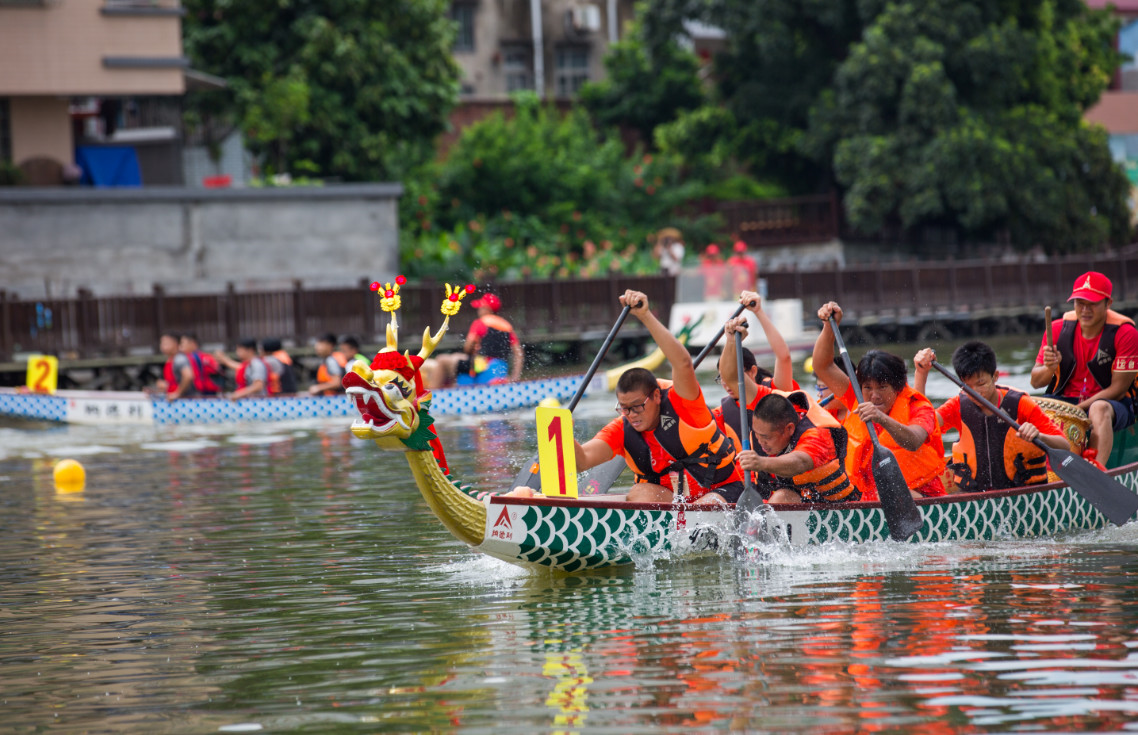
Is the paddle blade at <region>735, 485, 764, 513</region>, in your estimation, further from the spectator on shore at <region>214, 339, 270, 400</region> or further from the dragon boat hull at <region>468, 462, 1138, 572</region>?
the spectator on shore at <region>214, 339, 270, 400</region>

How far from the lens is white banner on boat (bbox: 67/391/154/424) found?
66.1ft

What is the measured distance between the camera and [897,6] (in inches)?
1339

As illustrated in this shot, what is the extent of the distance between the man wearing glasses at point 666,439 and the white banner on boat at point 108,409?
41.3 feet

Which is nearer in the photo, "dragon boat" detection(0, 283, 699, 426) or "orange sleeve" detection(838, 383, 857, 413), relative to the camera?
"orange sleeve" detection(838, 383, 857, 413)

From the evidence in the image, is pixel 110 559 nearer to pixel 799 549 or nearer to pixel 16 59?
pixel 799 549

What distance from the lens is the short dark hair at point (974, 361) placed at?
966 centimetres

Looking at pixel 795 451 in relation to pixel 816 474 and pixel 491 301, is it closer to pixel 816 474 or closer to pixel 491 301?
pixel 816 474

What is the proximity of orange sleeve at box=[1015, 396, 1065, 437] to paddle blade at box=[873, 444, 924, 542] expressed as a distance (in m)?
1.16

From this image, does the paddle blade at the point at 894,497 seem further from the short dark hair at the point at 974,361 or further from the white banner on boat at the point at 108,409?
the white banner on boat at the point at 108,409

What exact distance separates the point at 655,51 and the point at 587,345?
14360mm

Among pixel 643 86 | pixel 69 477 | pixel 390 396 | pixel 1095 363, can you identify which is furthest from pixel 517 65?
pixel 390 396

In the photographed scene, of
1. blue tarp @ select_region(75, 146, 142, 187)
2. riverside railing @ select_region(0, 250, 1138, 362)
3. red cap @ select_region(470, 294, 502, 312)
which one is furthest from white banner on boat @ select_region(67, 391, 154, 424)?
red cap @ select_region(470, 294, 502, 312)

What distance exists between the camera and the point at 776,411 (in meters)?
8.70

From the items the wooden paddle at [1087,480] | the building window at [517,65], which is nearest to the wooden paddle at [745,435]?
the wooden paddle at [1087,480]
